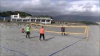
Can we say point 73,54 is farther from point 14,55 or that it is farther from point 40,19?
point 40,19

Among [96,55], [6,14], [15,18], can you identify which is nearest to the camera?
[96,55]

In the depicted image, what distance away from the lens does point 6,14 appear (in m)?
113

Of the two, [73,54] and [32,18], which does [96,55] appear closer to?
[73,54]

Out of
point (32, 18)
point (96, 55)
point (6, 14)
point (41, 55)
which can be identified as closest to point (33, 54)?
point (41, 55)

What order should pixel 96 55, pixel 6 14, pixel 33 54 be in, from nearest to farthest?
1. pixel 33 54
2. pixel 96 55
3. pixel 6 14

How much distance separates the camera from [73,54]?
12273 mm

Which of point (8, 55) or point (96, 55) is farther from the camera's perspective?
point (96, 55)

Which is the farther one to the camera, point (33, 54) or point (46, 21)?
point (46, 21)

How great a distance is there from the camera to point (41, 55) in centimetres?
1145

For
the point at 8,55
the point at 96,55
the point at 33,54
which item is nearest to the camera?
the point at 8,55

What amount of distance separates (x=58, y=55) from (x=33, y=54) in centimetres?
145

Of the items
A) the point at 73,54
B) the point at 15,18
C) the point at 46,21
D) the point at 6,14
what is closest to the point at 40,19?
the point at 46,21

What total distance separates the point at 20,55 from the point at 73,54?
10.8 feet

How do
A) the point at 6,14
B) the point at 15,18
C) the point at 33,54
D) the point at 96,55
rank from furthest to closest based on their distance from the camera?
the point at 6,14
the point at 15,18
the point at 96,55
the point at 33,54
